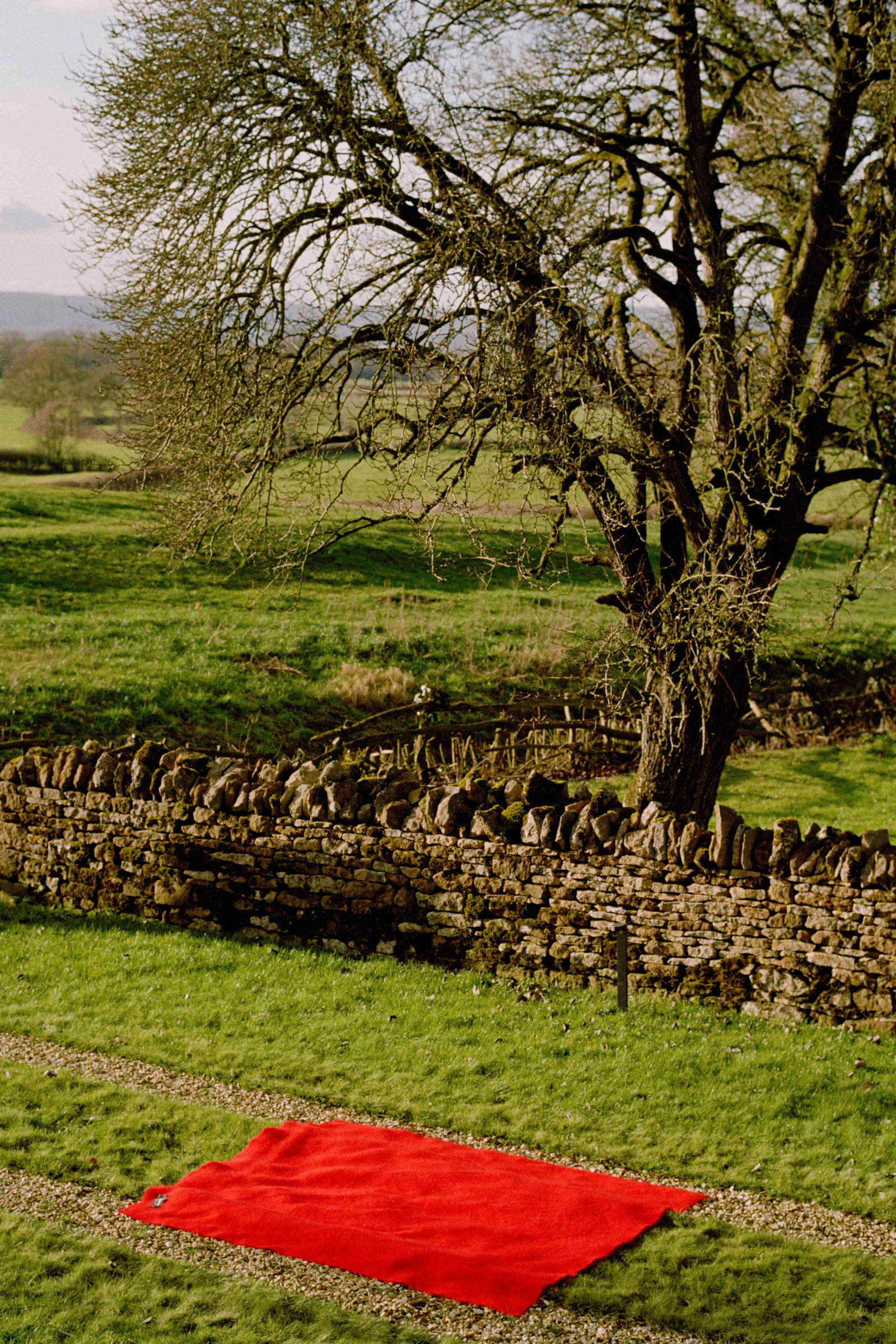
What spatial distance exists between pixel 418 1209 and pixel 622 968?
3.11 metres

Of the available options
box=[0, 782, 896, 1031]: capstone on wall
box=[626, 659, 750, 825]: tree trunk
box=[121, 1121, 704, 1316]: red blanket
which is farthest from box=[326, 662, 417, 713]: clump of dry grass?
box=[121, 1121, 704, 1316]: red blanket

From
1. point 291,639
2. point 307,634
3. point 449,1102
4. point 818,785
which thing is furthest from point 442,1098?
point 307,634

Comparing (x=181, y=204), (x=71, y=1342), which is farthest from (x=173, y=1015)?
(x=181, y=204)

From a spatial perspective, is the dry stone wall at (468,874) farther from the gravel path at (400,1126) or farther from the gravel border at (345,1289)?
the gravel border at (345,1289)

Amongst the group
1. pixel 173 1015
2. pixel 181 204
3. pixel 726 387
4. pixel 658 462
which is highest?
pixel 181 204

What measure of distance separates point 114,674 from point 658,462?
12.5 meters

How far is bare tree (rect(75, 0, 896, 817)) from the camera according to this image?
9.41 m

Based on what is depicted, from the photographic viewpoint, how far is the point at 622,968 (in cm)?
877

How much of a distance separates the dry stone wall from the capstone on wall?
1cm

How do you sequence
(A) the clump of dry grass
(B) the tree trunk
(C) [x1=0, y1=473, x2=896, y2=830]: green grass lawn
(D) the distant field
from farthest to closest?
(A) the clump of dry grass < (C) [x1=0, y1=473, x2=896, y2=830]: green grass lawn < (D) the distant field < (B) the tree trunk

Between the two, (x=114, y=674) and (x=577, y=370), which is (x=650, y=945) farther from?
(x=114, y=674)

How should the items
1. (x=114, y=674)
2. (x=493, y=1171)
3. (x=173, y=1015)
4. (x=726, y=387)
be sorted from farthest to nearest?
(x=114, y=674)
(x=726, y=387)
(x=173, y=1015)
(x=493, y=1171)

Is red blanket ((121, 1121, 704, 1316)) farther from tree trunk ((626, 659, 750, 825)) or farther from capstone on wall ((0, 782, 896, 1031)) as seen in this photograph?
tree trunk ((626, 659, 750, 825))

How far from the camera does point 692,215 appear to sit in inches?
437
